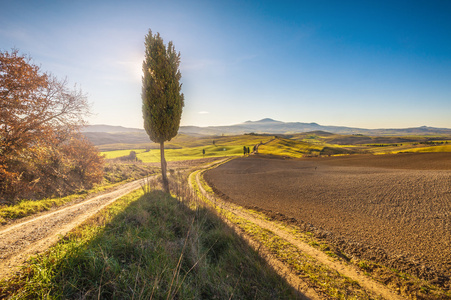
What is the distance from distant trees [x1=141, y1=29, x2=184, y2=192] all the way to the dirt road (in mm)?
6706

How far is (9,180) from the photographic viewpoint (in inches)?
427

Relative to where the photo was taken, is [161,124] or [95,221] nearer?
[95,221]

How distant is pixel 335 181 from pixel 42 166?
23.2 meters

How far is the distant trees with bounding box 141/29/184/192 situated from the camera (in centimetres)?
1425

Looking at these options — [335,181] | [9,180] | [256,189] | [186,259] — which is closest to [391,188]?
[335,181]

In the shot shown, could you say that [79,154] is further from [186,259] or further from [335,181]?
[335,181]

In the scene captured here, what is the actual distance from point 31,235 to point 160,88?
36.4 ft

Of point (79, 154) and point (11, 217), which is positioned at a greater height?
point (79, 154)

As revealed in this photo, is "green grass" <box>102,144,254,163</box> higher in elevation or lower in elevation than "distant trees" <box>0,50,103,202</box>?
lower

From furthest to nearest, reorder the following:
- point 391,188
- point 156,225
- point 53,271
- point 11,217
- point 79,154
A: point 79,154 → point 391,188 → point 11,217 → point 156,225 → point 53,271

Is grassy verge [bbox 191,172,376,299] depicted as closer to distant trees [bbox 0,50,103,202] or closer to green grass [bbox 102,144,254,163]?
distant trees [bbox 0,50,103,202]

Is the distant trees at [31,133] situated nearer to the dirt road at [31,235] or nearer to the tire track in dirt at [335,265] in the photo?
the dirt road at [31,235]

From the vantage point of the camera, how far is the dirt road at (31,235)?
16.4ft

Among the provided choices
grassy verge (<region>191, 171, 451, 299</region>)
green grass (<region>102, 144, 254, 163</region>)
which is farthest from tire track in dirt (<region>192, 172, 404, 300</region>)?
green grass (<region>102, 144, 254, 163</region>)
